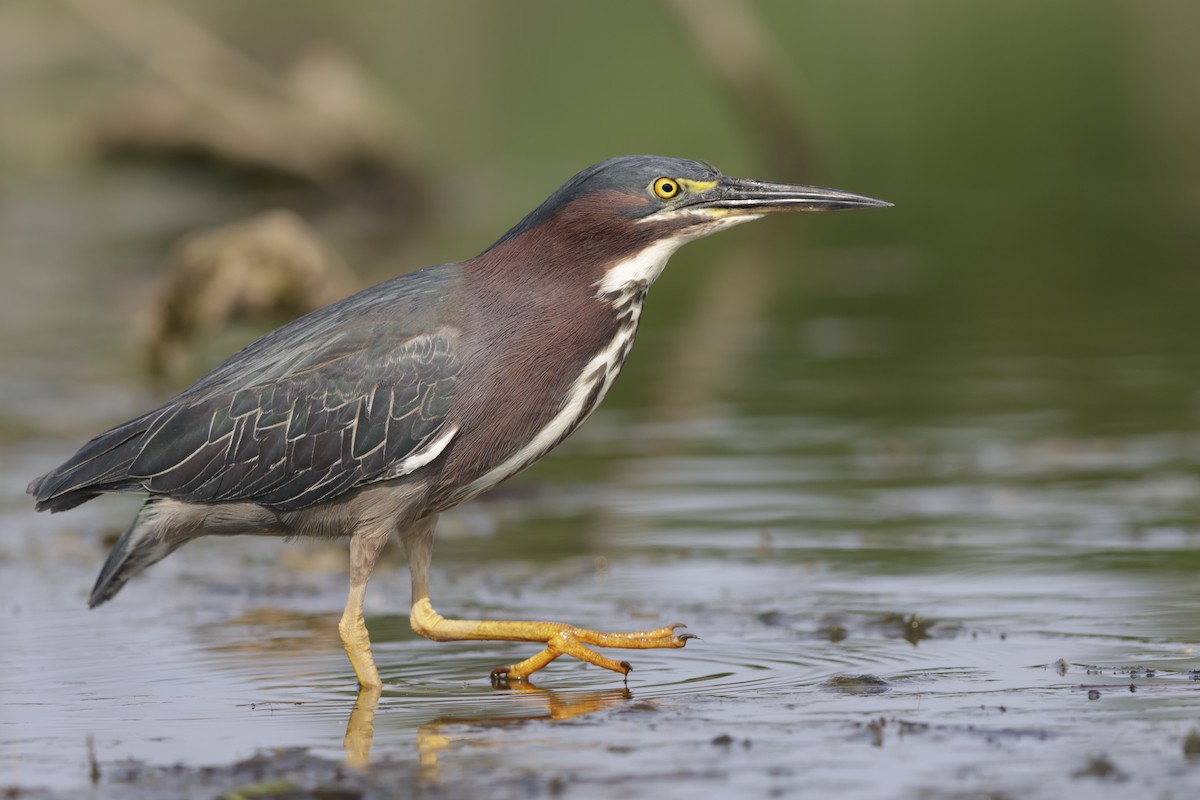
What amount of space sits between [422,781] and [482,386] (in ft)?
5.95

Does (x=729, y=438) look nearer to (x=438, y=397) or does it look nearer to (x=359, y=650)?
(x=438, y=397)

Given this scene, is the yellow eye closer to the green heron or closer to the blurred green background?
the green heron

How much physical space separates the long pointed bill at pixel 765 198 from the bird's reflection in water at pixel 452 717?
65.9 inches

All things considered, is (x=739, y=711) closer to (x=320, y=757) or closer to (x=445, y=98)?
(x=320, y=757)

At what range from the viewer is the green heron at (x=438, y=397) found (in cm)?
670

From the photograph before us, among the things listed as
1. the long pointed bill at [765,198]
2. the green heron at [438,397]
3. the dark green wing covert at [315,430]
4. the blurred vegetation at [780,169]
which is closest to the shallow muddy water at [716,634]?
the green heron at [438,397]

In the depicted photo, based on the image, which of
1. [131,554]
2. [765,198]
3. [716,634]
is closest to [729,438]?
[716,634]

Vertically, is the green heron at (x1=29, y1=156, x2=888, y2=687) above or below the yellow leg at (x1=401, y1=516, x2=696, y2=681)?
above

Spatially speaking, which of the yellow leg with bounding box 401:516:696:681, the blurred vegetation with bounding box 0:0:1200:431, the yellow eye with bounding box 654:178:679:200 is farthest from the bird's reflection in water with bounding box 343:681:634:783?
the blurred vegetation with bounding box 0:0:1200:431

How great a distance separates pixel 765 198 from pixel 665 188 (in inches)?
13.7

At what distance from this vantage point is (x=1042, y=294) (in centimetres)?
1888

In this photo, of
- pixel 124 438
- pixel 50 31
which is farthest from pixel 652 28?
pixel 124 438

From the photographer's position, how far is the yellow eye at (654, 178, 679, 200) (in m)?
6.78

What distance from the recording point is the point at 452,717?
6137 mm
